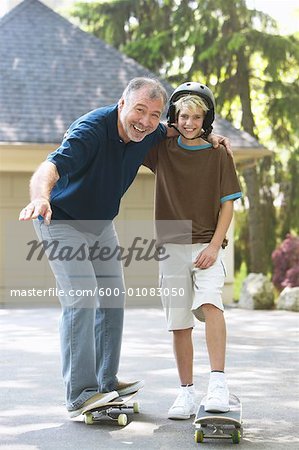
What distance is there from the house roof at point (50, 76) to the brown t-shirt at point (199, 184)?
943cm

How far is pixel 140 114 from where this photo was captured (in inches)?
200

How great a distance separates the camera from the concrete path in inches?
187

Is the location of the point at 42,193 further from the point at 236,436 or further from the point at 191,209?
the point at 236,436

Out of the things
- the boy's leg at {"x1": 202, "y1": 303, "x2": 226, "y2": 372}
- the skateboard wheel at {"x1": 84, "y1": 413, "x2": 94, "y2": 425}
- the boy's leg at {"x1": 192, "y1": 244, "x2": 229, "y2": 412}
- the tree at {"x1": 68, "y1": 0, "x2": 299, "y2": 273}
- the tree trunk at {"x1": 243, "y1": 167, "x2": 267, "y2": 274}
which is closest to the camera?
the boy's leg at {"x1": 192, "y1": 244, "x2": 229, "y2": 412}

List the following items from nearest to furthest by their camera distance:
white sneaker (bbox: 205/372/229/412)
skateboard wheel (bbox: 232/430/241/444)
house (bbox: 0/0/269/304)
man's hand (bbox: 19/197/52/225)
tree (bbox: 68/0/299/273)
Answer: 1. man's hand (bbox: 19/197/52/225)
2. skateboard wheel (bbox: 232/430/241/444)
3. white sneaker (bbox: 205/372/229/412)
4. house (bbox: 0/0/269/304)
5. tree (bbox: 68/0/299/273)

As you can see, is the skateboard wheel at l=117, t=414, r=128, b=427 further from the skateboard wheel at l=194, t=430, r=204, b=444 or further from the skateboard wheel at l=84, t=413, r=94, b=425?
the skateboard wheel at l=194, t=430, r=204, b=444

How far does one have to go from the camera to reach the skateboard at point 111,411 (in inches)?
201

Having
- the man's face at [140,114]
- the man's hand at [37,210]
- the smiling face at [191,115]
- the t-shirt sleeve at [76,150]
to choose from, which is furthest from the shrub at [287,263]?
the man's hand at [37,210]

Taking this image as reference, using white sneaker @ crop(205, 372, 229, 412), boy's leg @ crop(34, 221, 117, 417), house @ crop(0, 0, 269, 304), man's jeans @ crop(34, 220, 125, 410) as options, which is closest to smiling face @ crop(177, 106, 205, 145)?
man's jeans @ crop(34, 220, 125, 410)

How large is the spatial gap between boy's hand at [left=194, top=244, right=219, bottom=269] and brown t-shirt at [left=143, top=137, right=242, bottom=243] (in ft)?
0.40

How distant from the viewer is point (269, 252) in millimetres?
20641

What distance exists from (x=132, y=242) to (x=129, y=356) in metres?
7.30

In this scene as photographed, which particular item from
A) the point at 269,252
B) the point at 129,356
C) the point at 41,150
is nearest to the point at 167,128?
the point at 129,356

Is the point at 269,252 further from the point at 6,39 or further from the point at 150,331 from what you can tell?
the point at 150,331
